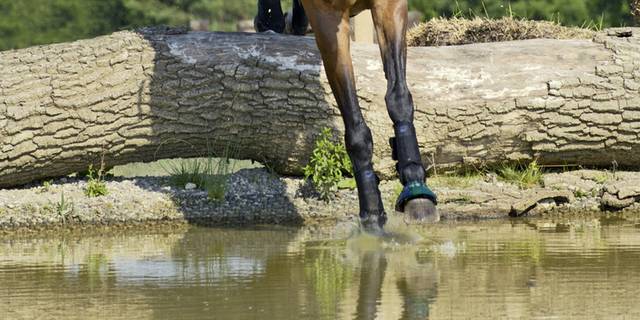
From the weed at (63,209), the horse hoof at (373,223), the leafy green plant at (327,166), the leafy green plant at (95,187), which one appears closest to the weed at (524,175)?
the leafy green plant at (327,166)

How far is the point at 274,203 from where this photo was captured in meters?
9.23

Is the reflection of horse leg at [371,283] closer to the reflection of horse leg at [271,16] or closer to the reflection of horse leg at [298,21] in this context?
the reflection of horse leg at [298,21]

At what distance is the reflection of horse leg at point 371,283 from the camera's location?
17.5ft

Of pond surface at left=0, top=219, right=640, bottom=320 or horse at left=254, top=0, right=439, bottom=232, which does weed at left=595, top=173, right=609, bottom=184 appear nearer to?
pond surface at left=0, top=219, right=640, bottom=320

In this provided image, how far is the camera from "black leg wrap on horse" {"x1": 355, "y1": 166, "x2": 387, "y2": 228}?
24.5 feet

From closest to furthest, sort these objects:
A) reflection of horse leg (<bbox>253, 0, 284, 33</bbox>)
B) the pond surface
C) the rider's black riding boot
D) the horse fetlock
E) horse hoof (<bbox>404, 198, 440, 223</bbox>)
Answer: the pond surface < horse hoof (<bbox>404, 198, 440, 223</bbox>) < the horse fetlock < the rider's black riding boot < reflection of horse leg (<bbox>253, 0, 284, 33</bbox>)

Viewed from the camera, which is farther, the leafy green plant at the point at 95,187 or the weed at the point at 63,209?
the leafy green plant at the point at 95,187

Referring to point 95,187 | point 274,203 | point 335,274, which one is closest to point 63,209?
point 95,187

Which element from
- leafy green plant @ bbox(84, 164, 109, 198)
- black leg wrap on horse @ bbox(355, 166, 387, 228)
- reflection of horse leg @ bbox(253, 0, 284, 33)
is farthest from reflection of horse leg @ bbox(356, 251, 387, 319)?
reflection of horse leg @ bbox(253, 0, 284, 33)

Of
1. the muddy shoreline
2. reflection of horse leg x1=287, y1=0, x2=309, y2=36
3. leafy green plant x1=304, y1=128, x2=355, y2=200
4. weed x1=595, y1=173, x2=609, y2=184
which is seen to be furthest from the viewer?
reflection of horse leg x1=287, y1=0, x2=309, y2=36

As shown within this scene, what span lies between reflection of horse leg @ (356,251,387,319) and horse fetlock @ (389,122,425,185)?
494mm

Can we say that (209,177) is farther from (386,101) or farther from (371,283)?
(371,283)

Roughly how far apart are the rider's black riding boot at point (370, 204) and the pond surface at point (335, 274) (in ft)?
0.39

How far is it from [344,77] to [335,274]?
1593 millimetres
